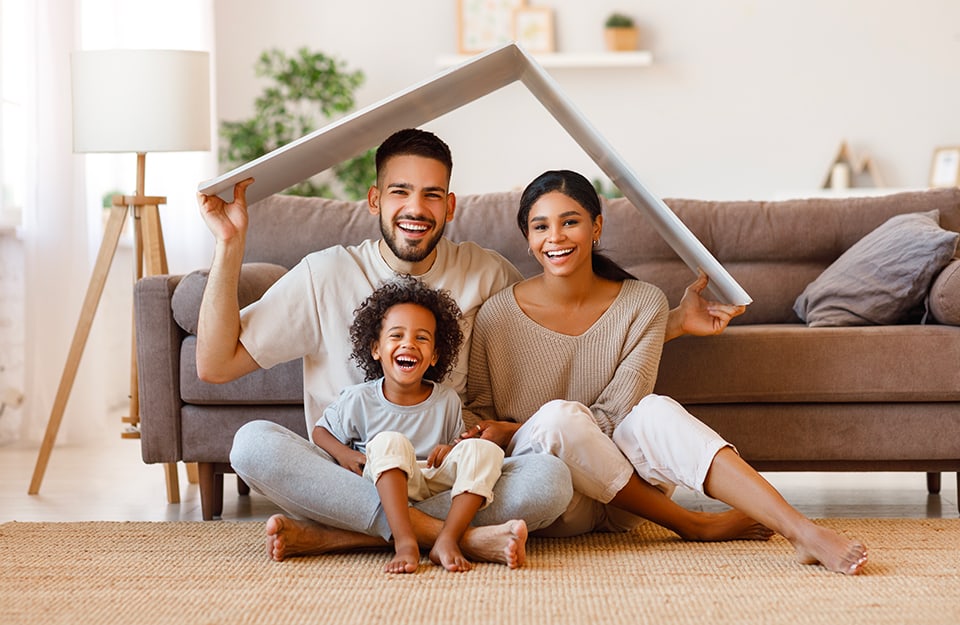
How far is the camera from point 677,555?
209 cm

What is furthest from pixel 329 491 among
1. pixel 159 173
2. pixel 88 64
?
pixel 159 173

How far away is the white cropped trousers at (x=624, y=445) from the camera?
207 cm

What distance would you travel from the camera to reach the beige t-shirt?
229 centimetres

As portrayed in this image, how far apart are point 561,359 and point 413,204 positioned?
0.43 m

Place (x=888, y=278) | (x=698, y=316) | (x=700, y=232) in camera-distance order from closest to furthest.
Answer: (x=698, y=316), (x=888, y=278), (x=700, y=232)

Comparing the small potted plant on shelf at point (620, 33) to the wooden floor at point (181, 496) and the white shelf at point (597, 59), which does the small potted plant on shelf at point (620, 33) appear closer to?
the white shelf at point (597, 59)

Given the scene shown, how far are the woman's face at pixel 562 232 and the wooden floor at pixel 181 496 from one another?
81cm

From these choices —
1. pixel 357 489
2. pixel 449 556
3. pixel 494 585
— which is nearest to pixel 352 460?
pixel 357 489

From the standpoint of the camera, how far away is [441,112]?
2490mm

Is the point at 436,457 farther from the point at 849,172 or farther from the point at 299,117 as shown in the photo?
the point at 849,172

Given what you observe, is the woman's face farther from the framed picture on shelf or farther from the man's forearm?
the framed picture on shelf

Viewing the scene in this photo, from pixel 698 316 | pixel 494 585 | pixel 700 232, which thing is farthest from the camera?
pixel 700 232

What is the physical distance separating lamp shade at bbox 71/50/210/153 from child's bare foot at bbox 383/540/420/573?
1.68 m

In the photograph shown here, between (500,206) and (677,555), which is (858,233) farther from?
(677,555)
